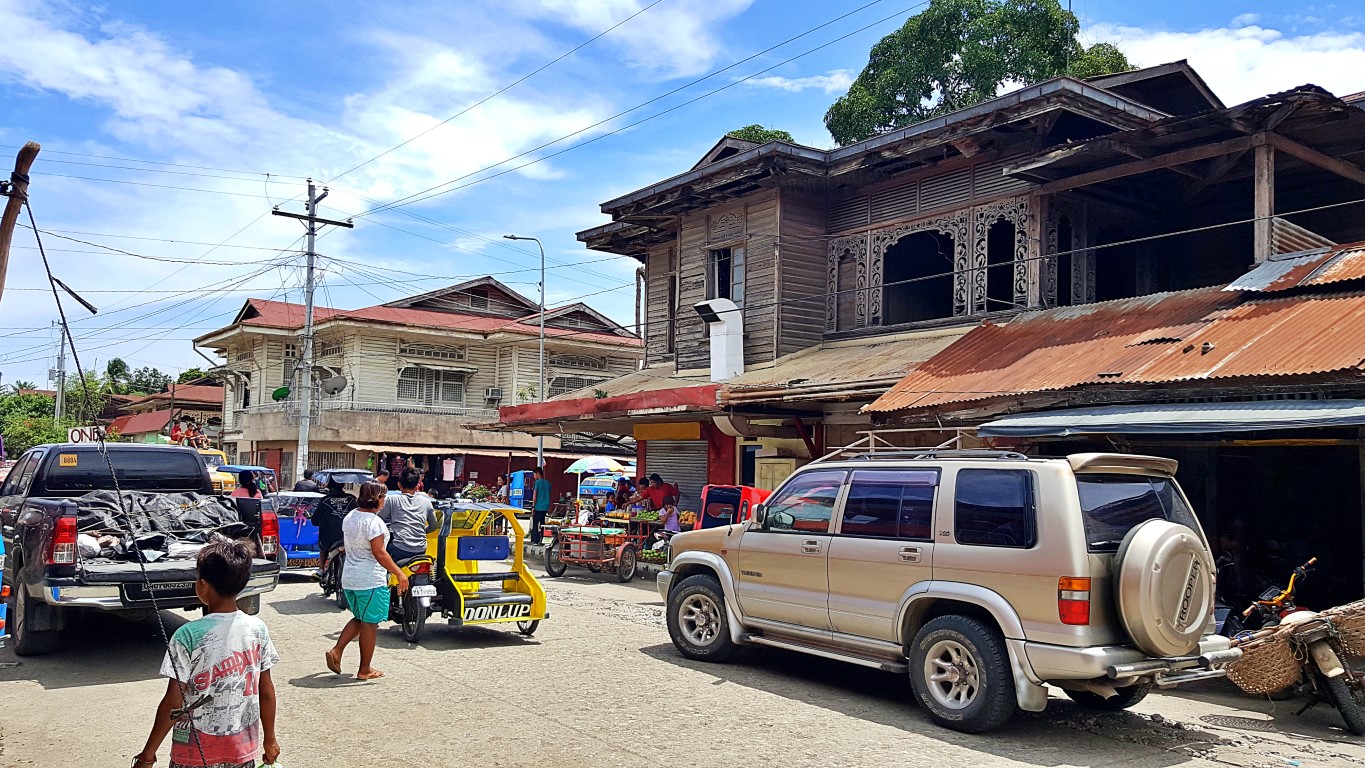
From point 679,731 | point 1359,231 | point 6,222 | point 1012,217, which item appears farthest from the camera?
point 1012,217

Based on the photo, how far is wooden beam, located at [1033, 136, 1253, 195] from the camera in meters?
12.7

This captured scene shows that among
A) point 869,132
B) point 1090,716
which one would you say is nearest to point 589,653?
point 1090,716

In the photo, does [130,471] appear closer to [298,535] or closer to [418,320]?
[298,535]

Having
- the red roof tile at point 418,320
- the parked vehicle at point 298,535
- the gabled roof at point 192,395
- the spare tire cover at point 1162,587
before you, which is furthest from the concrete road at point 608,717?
the gabled roof at point 192,395

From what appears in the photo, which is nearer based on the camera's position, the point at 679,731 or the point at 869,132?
the point at 679,731

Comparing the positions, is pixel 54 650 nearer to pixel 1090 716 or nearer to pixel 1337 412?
pixel 1090 716

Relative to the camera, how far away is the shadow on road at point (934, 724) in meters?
6.82

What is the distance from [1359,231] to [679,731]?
13321mm

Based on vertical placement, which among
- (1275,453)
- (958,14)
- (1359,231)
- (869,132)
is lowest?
(1275,453)

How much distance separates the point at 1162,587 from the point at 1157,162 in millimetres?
8592

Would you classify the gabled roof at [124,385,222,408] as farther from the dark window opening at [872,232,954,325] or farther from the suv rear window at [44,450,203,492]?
the suv rear window at [44,450,203,492]

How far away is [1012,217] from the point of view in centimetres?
1581

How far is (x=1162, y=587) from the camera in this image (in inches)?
264

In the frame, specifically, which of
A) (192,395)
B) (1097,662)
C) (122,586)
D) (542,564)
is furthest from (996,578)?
(192,395)
